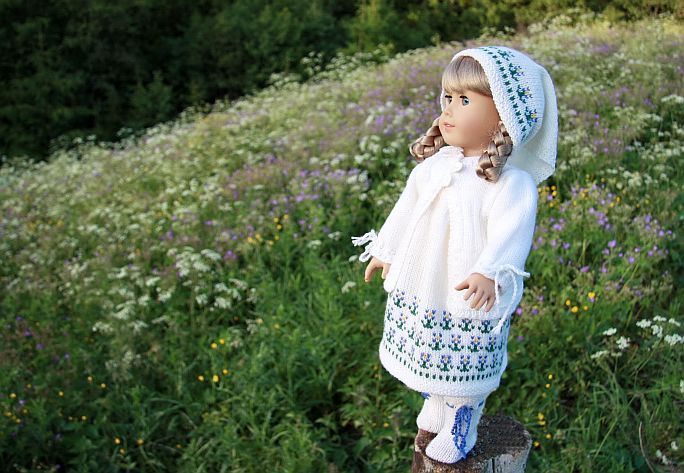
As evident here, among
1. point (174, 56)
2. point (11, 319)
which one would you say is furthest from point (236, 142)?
point (174, 56)

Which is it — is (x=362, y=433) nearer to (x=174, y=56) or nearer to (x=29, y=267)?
(x=29, y=267)

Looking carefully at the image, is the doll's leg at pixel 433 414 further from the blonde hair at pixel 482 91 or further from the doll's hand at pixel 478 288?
the blonde hair at pixel 482 91

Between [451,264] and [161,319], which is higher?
[451,264]

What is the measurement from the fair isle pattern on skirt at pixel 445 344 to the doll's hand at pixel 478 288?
185 mm

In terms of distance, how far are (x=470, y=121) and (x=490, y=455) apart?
3.74 ft

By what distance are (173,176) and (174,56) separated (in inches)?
339

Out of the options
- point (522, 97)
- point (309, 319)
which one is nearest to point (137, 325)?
point (309, 319)

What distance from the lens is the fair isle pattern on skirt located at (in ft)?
7.00

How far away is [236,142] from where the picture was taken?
6805 mm

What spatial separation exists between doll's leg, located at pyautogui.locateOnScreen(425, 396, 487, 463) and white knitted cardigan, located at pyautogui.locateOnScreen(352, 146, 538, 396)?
0.09 metres

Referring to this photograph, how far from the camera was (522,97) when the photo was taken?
1980 millimetres

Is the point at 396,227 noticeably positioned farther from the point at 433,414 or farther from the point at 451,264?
the point at 433,414

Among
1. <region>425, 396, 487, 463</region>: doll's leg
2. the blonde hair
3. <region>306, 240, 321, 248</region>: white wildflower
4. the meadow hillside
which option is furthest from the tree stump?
<region>306, 240, 321, 248</region>: white wildflower

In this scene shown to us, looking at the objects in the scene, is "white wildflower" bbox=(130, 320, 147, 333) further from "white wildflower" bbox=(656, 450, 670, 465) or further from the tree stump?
"white wildflower" bbox=(656, 450, 670, 465)
